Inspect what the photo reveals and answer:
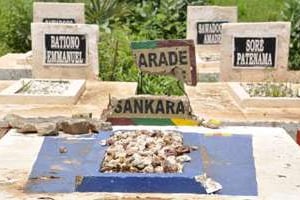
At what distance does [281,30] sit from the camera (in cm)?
850

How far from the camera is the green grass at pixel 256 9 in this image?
15609 mm

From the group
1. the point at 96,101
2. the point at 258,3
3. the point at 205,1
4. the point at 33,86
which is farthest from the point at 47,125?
the point at 258,3

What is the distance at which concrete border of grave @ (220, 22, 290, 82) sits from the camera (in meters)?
8.43

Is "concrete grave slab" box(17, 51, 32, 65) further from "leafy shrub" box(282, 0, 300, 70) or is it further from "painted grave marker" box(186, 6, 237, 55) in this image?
"leafy shrub" box(282, 0, 300, 70)

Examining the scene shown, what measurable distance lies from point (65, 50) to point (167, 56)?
2.61 metres

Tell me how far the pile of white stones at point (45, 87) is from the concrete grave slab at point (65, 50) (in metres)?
0.57

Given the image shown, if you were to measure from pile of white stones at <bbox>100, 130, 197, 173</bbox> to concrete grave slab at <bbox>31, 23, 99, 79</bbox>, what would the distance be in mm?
4165

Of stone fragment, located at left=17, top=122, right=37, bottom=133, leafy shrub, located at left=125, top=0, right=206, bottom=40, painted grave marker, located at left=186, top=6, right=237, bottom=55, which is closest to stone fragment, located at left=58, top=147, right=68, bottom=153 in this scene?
stone fragment, located at left=17, top=122, right=37, bottom=133

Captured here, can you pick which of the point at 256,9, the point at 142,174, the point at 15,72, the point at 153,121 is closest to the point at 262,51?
the point at 15,72

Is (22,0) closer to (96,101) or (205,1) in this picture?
(205,1)

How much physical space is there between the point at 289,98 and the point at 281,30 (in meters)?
1.47

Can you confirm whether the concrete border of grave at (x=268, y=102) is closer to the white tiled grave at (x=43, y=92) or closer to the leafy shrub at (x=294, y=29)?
the white tiled grave at (x=43, y=92)

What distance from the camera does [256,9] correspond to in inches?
653

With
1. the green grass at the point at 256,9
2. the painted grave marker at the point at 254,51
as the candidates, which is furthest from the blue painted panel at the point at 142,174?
the green grass at the point at 256,9
